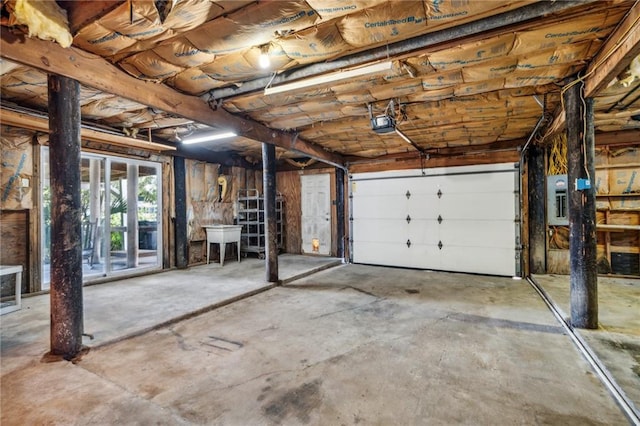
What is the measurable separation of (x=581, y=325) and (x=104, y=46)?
4.81 metres

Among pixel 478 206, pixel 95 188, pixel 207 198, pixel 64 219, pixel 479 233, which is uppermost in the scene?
pixel 95 188

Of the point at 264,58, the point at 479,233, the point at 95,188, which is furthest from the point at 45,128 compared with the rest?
the point at 479,233

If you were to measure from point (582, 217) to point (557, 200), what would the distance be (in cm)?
289

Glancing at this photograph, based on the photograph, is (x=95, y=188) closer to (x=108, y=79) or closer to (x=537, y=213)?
(x=108, y=79)

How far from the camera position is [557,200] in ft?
17.1

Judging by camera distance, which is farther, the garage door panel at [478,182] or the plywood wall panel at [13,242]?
the garage door panel at [478,182]

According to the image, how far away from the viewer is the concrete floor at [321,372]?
1.76 meters

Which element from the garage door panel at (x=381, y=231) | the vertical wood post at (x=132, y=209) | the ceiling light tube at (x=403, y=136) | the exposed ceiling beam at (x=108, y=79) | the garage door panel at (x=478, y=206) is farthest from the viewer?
the garage door panel at (x=381, y=231)

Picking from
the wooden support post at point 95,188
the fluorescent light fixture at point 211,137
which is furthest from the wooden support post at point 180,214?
the wooden support post at point 95,188

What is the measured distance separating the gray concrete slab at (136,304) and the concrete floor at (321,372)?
0.15 ft

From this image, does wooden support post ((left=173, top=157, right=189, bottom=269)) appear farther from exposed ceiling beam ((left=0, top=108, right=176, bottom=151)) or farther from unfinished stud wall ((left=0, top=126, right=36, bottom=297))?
unfinished stud wall ((left=0, top=126, right=36, bottom=297))

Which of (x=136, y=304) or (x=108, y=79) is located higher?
(x=108, y=79)

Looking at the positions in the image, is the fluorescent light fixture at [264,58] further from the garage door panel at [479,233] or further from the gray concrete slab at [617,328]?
the garage door panel at [479,233]

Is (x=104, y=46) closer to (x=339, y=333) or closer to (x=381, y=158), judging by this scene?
(x=339, y=333)
